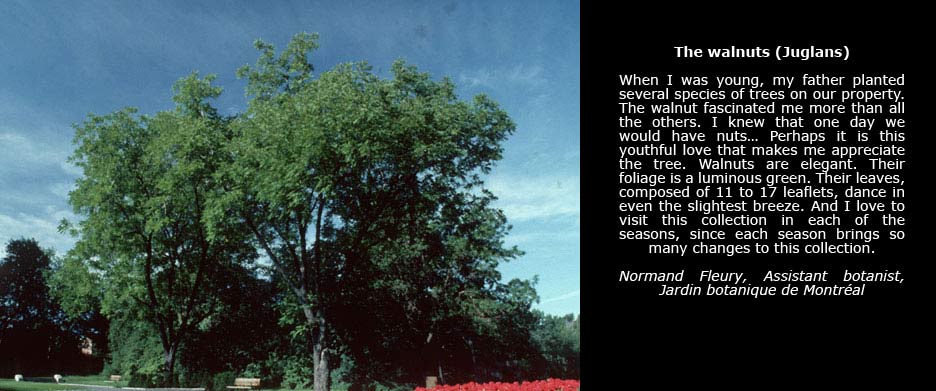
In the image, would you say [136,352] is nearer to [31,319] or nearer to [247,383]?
[247,383]

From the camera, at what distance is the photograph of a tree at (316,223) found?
2111cm

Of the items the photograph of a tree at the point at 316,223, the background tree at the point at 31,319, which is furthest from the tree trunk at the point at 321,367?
the background tree at the point at 31,319

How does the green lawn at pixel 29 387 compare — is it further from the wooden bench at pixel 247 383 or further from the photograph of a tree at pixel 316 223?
the wooden bench at pixel 247 383

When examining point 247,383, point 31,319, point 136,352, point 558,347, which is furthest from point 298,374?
point 31,319

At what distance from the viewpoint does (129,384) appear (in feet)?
118

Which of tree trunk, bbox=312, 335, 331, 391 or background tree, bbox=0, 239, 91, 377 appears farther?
background tree, bbox=0, 239, 91, 377

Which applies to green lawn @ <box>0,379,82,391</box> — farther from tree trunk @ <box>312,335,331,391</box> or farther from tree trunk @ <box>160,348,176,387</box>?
tree trunk @ <box>312,335,331,391</box>

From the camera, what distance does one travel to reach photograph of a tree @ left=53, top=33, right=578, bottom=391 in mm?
21109

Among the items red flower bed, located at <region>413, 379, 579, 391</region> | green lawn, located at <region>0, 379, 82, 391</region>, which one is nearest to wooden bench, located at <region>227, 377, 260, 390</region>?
green lawn, located at <region>0, 379, 82, 391</region>

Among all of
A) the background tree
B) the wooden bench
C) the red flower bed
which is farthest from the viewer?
the background tree
